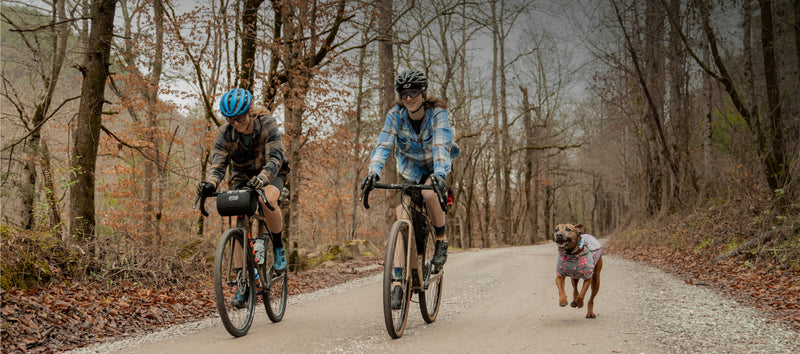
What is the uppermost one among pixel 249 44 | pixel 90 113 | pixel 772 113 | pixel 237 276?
pixel 249 44

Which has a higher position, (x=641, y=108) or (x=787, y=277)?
(x=641, y=108)

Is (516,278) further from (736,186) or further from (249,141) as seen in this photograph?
(736,186)

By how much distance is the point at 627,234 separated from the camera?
65.8 ft

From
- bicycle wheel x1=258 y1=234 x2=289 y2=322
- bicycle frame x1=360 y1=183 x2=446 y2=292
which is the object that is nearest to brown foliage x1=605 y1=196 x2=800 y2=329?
bicycle frame x1=360 y1=183 x2=446 y2=292

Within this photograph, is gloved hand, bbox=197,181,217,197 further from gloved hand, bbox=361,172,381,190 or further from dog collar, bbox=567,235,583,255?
dog collar, bbox=567,235,583,255

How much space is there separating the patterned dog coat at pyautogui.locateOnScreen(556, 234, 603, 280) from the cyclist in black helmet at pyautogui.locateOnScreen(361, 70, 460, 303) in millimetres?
1198

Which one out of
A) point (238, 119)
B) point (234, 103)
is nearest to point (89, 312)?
point (238, 119)

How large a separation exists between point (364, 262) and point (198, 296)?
6685mm

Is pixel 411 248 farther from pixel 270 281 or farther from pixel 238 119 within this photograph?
Answer: pixel 238 119

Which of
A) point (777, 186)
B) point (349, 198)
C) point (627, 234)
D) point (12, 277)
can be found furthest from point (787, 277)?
point (349, 198)

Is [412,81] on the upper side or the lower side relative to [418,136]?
upper

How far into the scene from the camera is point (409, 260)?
4199 mm

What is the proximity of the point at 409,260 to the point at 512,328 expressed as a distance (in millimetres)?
1173

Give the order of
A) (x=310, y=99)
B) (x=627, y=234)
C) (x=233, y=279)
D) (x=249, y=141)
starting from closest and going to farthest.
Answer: (x=233, y=279) < (x=249, y=141) < (x=310, y=99) < (x=627, y=234)
